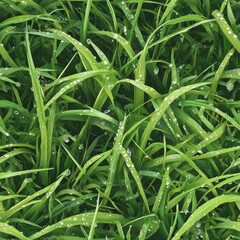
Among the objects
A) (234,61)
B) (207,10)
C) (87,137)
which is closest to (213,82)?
(234,61)

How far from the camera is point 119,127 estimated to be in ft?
4.00

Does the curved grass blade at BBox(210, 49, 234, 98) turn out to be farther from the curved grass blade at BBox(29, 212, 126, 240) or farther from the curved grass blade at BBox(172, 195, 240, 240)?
the curved grass blade at BBox(29, 212, 126, 240)

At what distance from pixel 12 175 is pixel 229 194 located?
54 centimetres

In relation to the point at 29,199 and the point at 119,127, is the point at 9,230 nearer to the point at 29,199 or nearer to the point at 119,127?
the point at 29,199

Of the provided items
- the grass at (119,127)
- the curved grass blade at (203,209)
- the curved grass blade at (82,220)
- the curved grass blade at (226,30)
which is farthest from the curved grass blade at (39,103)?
the curved grass blade at (226,30)

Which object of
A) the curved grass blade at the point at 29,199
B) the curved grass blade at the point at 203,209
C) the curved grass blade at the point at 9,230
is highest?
the curved grass blade at the point at 29,199

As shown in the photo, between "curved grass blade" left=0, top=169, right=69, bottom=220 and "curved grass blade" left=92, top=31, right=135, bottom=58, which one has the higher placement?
"curved grass blade" left=92, top=31, right=135, bottom=58

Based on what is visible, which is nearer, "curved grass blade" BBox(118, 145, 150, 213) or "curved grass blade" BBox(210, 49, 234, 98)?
"curved grass blade" BBox(118, 145, 150, 213)

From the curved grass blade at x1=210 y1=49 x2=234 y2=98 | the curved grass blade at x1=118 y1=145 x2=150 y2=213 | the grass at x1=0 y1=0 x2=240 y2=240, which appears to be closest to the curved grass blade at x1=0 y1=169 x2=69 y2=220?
the grass at x1=0 y1=0 x2=240 y2=240

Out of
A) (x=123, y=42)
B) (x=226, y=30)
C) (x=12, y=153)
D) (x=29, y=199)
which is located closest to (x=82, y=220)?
(x=29, y=199)

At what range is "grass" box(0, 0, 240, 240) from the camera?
47.4 inches

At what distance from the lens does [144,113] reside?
51.6 inches

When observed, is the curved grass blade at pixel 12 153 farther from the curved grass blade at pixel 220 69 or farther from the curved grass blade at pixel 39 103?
the curved grass blade at pixel 220 69

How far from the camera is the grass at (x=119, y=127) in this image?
3.95 feet
